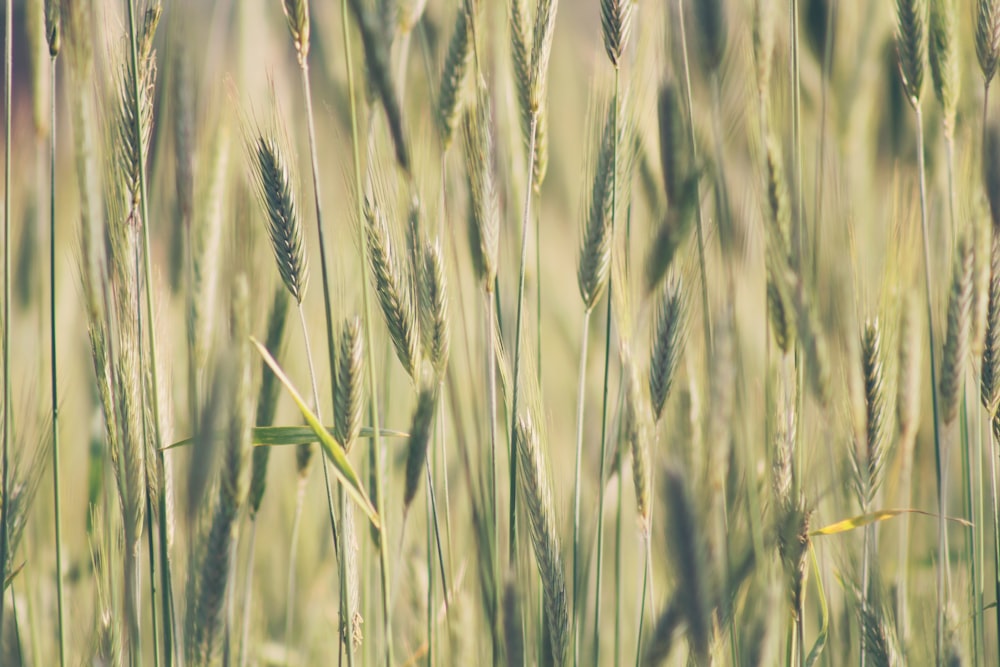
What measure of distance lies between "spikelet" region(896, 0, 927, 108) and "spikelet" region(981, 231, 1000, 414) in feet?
0.48

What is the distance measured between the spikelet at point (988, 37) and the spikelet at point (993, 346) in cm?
14

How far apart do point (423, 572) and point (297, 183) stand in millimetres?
529

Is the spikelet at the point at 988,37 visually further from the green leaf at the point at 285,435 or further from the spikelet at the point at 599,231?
the green leaf at the point at 285,435

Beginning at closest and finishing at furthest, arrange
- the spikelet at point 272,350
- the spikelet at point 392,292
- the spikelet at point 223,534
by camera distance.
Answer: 1. the spikelet at point 223,534
2. the spikelet at point 392,292
3. the spikelet at point 272,350

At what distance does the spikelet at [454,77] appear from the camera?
67 centimetres

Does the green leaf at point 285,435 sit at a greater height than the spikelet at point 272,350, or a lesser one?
lesser

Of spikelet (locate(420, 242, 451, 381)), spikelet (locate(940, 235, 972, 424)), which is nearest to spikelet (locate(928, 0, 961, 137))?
spikelet (locate(940, 235, 972, 424))

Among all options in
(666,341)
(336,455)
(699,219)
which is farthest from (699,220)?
(336,455)

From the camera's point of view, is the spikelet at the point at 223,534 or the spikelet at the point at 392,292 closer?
the spikelet at the point at 223,534

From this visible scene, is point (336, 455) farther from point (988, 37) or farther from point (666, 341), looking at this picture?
point (988, 37)

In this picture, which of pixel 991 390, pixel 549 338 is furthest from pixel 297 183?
pixel 549 338

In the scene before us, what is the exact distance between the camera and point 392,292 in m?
0.61

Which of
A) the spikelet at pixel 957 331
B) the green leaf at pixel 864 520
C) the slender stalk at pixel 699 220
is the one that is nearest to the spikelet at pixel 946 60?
the spikelet at pixel 957 331

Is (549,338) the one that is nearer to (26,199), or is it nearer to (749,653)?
(26,199)
